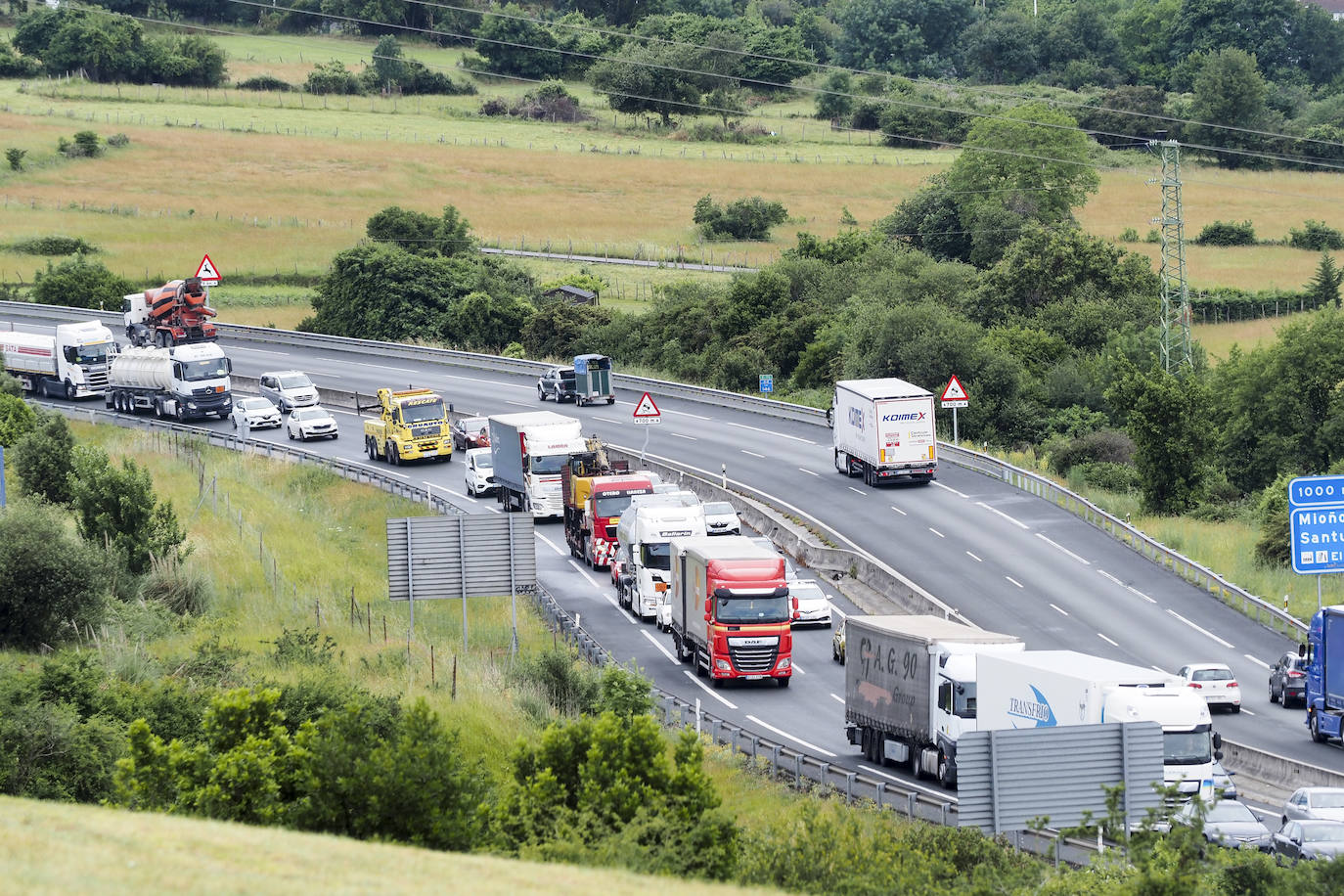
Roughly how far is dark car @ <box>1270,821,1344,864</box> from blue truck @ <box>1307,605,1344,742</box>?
10.3 m

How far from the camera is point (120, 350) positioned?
76.4m

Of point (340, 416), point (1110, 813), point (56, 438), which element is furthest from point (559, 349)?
point (1110, 813)

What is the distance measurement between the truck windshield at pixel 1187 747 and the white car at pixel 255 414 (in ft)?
160

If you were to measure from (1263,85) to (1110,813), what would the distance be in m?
155

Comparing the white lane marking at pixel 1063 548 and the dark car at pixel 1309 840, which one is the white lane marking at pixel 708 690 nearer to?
the dark car at pixel 1309 840

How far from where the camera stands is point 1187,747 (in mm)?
27828

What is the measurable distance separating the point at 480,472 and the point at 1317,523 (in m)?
32.8

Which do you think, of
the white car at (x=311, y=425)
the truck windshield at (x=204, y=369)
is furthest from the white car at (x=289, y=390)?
the truck windshield at (x=204, y=369)

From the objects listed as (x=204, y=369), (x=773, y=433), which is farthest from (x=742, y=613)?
(x=204, y=369)

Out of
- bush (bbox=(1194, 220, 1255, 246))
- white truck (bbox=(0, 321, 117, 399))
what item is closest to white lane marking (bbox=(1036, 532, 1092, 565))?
white truck (bbox=(0, 321, 117, 399))

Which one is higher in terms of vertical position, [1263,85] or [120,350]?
[1263,85]

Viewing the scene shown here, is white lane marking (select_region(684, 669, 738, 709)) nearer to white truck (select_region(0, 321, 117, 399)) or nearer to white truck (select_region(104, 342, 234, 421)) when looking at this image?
white truck (select_region(104, 342, 234, 421))

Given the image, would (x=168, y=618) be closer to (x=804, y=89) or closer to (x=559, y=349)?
(x=559, y=349)

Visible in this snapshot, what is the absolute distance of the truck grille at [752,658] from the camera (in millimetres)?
38094
